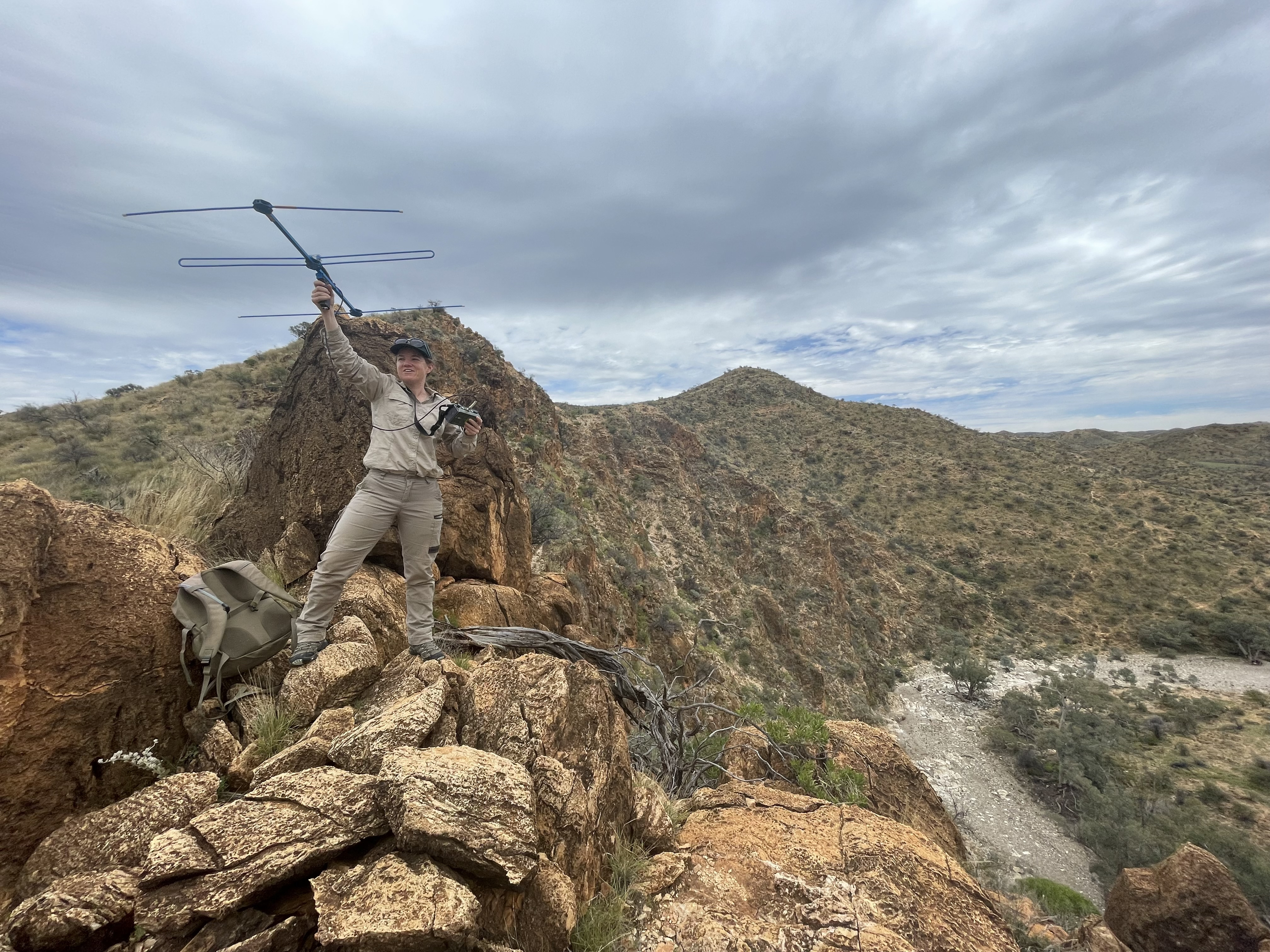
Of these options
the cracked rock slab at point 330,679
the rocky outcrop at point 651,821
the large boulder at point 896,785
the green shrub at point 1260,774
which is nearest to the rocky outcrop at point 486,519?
the cracked rock slab at point 330,679

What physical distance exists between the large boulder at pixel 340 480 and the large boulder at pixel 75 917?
3.27 meters

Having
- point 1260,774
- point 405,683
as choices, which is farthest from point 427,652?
point 1260,774

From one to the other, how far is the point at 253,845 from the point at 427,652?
1.70m

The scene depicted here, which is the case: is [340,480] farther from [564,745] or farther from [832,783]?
[832,783]

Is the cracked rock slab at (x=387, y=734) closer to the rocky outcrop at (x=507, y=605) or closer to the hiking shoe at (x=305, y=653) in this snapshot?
the hiking shoe at (x=305, y=653)

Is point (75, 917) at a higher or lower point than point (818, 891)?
higher

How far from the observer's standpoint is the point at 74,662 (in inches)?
92.4

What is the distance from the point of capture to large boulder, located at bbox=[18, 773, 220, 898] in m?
1.80

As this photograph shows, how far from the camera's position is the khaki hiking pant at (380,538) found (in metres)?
3.18

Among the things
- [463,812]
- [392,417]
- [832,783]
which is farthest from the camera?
[832,783]

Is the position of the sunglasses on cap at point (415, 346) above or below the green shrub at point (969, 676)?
above

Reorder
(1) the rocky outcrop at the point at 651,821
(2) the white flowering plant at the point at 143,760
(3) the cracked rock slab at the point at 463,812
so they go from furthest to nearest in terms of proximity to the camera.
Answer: (1) the rocky outcrop at the point at 651,821
(2) the white flowering plant at the point at 143,760
(3) the cracked rock slab at the point at 463,812

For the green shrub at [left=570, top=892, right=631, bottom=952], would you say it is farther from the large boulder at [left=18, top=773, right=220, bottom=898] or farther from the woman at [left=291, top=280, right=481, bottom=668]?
the woman at [left=291, top=280, right=481, bottom=668]

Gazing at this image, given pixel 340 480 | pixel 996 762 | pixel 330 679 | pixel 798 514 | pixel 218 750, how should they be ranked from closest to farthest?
1. pixel 218 750
2. pixel 330 679
3. pixel 340 480
4. pixel 996 762
5. pixel 798 514
